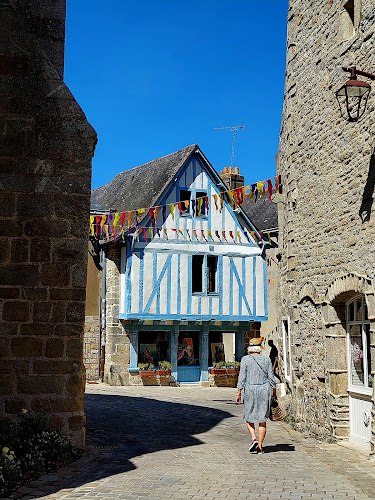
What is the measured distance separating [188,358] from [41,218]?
11957 millimetres

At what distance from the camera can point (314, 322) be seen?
9.02 m

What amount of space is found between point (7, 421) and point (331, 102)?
5.71 meters

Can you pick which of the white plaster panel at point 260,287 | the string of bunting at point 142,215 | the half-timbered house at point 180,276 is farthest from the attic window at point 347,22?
the white plaster panel at point 260,287

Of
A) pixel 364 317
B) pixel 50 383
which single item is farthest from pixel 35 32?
pixel 364 317

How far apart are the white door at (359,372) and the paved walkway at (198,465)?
343 mm

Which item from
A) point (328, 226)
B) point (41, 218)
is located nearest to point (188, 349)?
point (328, 226)

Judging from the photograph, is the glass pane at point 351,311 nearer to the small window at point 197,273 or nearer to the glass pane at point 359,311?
the glass pane at point 359,311

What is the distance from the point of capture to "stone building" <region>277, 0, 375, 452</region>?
301 inches

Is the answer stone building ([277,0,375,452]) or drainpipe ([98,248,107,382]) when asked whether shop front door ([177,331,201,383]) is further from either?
stone building ([277,0,375,452])

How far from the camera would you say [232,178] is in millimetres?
23766

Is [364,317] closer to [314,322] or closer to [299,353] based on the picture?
[314,322]

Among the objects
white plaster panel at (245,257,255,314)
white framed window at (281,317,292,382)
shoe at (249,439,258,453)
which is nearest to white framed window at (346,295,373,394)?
shoe at (249,439,258,453)

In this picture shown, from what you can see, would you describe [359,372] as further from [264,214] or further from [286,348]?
[264,214]

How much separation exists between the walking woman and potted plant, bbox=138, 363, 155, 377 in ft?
33.5
